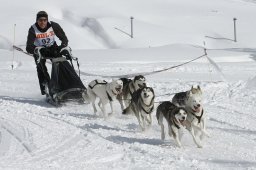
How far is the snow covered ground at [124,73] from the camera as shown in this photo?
4613mm

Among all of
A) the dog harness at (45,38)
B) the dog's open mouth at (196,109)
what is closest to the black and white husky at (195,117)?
the dog's open mouth at (196,109)

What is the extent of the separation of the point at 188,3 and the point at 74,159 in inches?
716

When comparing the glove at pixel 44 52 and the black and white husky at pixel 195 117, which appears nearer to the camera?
the black and white husky at pixel 195 117

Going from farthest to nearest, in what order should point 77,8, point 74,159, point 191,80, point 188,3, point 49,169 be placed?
point 188,3 < point 77,8 < point 191,80 < point 74,159 < point 49,169

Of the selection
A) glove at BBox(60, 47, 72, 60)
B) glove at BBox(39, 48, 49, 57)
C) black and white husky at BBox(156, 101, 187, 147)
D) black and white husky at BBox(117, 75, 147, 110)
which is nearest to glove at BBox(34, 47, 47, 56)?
glove at BBox(39, 48, 49, 57)

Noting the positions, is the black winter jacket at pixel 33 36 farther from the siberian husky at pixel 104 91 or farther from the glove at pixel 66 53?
the siberian husky at pixel 104 91

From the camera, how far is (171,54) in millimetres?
12727

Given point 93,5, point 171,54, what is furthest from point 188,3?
point 171,54

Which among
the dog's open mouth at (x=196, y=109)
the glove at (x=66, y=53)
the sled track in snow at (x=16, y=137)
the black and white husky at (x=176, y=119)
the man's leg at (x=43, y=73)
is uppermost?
the glove at (x=66, y=53)

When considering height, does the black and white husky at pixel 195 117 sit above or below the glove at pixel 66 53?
below

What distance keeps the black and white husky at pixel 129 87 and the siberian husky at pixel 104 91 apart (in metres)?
0.19

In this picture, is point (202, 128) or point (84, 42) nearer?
point (202, 128)

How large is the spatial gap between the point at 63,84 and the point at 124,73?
3334mm

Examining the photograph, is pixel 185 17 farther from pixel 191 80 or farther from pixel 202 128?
pixel 202 128
